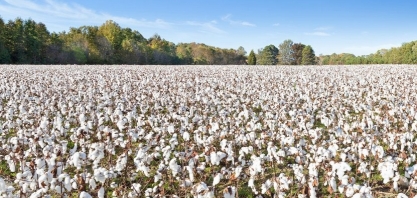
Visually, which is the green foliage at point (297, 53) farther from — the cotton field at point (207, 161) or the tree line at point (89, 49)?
the cotton field at point (207, 161)

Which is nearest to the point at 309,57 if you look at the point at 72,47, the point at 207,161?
the point at 72,47

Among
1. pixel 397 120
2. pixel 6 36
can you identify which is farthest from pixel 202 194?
pixel 6 36

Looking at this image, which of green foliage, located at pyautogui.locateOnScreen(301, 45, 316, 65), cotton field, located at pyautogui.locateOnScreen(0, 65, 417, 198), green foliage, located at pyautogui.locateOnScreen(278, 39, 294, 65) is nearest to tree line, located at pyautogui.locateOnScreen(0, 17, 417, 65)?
green foliage, located at pyautogui.locateOnScreen(301, 45, 316, 65)

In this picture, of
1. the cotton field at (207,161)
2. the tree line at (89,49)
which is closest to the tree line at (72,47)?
the tree line at (89,49)

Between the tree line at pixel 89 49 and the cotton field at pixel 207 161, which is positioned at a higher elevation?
the tree line at pixel 89 49

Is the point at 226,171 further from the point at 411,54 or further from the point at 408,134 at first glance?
the point at 411,54

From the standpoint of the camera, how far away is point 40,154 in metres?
6.75

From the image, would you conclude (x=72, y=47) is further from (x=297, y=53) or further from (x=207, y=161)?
(x=297, y=53)

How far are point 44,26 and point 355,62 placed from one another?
82.3 m

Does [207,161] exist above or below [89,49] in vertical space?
below

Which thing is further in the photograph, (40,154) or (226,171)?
(40,154)

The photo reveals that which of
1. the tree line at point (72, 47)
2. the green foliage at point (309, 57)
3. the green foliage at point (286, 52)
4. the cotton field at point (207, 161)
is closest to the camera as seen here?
the cotton field at point (207, 161)

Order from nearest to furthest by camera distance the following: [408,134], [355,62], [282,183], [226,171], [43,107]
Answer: [282,183], [226,171], [408,134], [43,107], [355,62]

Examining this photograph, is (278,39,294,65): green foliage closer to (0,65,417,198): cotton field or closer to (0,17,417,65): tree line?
(0,17,417,65): tree line
